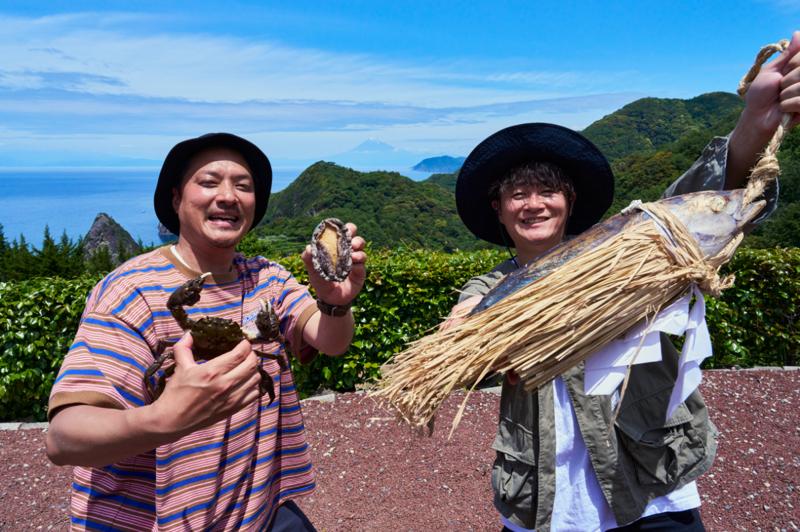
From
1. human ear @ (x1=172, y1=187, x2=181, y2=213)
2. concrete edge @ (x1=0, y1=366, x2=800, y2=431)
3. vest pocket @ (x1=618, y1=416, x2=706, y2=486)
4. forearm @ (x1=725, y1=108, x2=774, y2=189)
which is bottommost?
concrete edge @ (x1=0, y1=366, x2=800, y2=431)

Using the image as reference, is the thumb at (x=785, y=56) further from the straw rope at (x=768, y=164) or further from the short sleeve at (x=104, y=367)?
the short sleeve at (x=104, y=367)

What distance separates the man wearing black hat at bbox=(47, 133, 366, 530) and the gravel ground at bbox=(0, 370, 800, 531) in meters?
1.87

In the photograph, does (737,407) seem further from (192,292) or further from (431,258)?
(192,292)

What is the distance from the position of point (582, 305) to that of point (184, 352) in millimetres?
1263

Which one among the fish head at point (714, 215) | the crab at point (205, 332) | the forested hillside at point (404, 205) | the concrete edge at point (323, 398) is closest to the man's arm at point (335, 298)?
the crab at point (205, 332)

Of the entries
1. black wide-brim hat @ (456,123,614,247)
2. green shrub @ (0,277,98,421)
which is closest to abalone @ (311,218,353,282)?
black wide-brim hat @ (456,123,614,247)

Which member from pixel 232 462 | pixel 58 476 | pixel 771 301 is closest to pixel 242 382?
pixel 232 462

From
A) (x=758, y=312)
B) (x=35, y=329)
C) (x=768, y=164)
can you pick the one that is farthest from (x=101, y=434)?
(x=758, y=312)

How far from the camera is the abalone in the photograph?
80.2 inches

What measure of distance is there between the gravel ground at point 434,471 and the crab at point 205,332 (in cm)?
235

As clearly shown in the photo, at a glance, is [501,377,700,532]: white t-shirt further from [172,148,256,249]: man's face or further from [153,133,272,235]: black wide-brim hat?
[153,133,272,235]: black wide-brim hat

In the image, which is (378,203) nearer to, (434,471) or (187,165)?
(434,471)

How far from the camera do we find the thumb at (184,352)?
150cm

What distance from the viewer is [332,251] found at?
2053 millimetres
